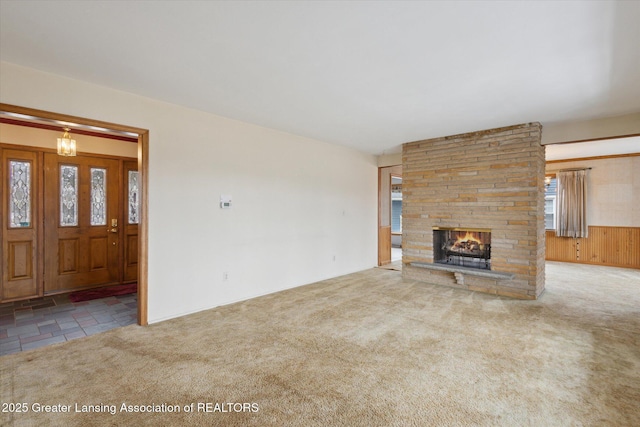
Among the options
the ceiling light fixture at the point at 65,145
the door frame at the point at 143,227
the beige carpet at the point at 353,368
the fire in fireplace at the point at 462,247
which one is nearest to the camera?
the beige carpet at the point at 353,368

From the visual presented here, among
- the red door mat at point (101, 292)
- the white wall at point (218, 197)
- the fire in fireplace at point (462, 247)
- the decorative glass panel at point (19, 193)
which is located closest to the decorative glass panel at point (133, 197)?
the red door mat at point (101, 292)

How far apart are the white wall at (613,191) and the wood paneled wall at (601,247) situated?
0.68ft

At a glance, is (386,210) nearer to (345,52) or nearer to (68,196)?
(345,52)

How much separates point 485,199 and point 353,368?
12.0 feet

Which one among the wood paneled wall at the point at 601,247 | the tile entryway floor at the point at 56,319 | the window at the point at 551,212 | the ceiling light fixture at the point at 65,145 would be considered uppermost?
the ceiling light fixture at the point at 65,145

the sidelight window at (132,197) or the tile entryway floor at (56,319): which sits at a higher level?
the sidelight window at (132,197)

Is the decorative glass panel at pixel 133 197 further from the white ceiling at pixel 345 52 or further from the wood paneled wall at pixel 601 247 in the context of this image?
the wood paneled wall at pixel 601 247

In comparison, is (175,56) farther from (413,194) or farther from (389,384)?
(413,194)

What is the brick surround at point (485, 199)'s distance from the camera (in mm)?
4422

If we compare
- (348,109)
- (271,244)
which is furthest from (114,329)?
(348,109)

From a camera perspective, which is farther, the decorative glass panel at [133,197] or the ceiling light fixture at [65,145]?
the decorative glass panel at [133,197]

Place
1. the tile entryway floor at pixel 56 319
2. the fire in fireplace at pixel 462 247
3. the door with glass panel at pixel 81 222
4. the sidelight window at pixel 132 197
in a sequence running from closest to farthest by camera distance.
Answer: the tile entryway floor at pixel 56 319 < the door with glass panel at pixel 81 222 < the fire in fireplace at pixel 462 247 < the sidelight window at pixel 132 197

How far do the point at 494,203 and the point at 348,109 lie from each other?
281cm

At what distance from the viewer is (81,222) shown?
4875 millimetres
